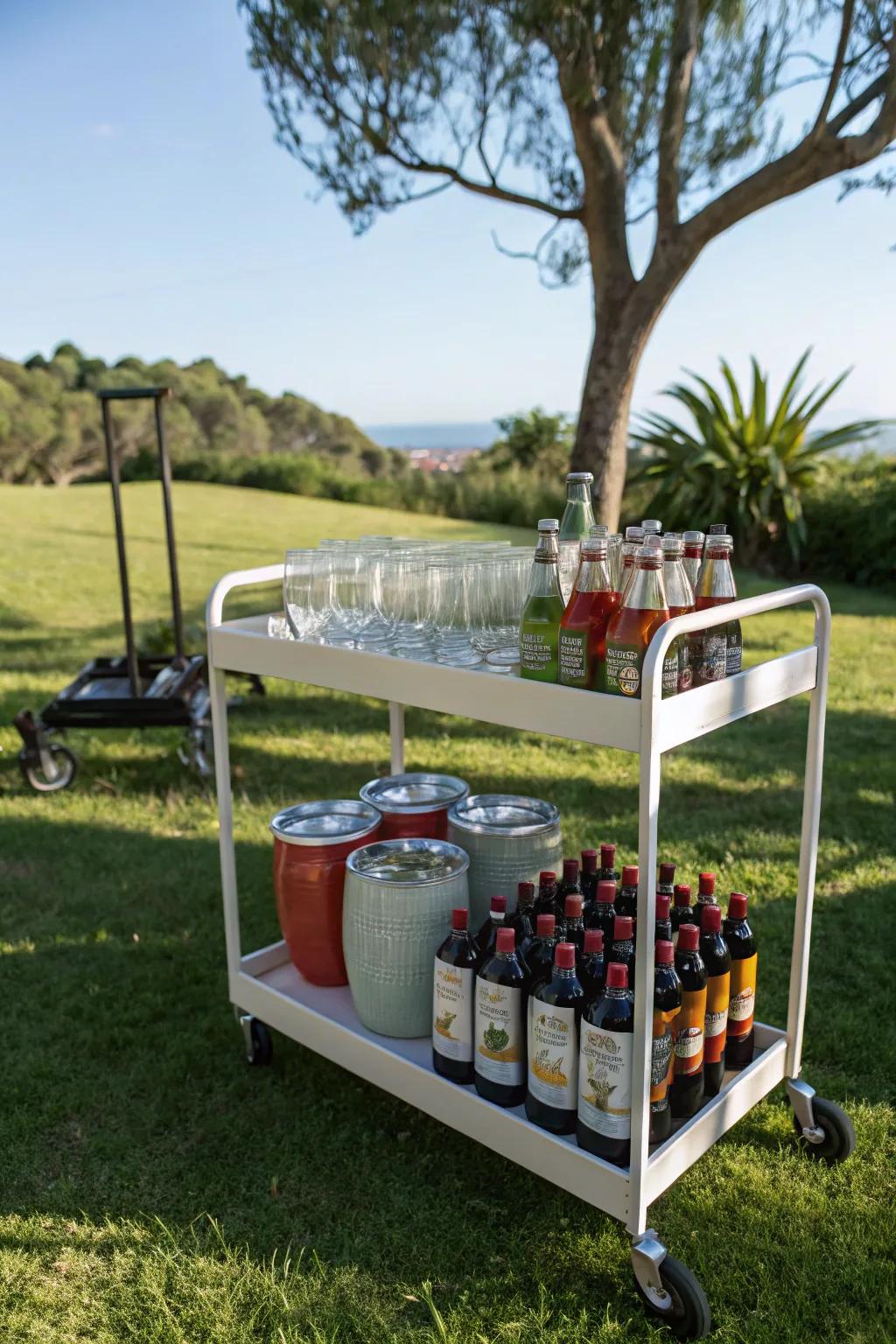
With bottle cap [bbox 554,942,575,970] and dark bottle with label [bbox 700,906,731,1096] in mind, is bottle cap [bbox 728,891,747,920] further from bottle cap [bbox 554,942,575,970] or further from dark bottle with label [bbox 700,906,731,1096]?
bottle cap [bbox 554,942,575,970]

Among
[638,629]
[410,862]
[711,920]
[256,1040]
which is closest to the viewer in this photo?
[638,629]

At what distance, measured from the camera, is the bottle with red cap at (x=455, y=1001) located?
1686 mm

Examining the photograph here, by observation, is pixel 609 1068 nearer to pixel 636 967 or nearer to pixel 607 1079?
pixel 607 1079

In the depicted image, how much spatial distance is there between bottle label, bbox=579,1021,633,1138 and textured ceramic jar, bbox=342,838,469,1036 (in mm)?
412

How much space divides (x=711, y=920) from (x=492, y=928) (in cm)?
40

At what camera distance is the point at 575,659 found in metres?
1.44

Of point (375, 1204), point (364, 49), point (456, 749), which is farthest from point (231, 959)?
point (364, 49)

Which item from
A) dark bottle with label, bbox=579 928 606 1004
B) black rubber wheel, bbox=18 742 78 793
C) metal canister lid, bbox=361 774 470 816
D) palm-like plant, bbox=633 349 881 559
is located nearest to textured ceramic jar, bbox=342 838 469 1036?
metal canister lid, bbox=361 774 470 816

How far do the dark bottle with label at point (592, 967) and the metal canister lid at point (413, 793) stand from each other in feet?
2.10

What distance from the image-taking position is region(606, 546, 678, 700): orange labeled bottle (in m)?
1.35

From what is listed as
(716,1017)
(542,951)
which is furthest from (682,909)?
(542,951)

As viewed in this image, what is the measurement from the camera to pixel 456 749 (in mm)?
4262

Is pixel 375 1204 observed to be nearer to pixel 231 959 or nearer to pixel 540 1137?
pixel 540 1137

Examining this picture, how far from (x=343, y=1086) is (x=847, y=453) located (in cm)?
916
